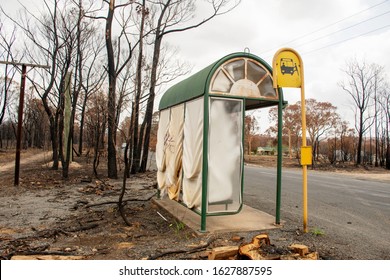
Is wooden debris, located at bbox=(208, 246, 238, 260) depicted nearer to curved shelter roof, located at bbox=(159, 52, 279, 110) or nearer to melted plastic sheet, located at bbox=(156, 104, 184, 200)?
curved shelter roof, located at bbox=(159, 52, 279, 110)

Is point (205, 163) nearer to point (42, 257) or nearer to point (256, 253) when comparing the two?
point (256, 253)

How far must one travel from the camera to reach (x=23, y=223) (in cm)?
606

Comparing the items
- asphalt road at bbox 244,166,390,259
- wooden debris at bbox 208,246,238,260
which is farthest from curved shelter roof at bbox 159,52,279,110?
asphalt road at bbox 244,166,390,259

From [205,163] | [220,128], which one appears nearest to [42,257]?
[205,163]

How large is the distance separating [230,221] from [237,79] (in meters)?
2.71

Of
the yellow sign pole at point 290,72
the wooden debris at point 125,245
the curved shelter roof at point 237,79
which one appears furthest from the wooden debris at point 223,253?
the curved shelter roof at point 237,79

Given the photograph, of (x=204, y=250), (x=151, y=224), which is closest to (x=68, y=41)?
(x=151, y=224)

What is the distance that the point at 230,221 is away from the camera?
5.79 m

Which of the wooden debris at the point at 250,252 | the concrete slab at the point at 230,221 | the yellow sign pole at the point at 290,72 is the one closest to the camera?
the wooden debris at the point at 250,252

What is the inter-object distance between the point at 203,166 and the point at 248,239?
137 cm

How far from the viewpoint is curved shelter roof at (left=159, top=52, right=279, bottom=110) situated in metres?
5.18

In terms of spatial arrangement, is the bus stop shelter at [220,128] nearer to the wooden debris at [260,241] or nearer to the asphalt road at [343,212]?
the wooden debris at [260,241]

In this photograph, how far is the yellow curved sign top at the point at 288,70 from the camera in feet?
17.0
